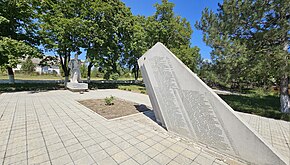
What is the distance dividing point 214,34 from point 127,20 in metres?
12.5

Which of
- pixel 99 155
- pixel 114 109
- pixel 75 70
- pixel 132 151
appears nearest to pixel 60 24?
pixel 75 70

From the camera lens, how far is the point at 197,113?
325cm

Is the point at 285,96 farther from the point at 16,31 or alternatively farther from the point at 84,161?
the point at 16,31

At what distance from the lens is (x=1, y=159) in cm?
265

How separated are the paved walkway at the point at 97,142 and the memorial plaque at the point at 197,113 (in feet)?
1.02

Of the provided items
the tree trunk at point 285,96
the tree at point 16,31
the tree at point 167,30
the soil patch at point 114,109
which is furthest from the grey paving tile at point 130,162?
the tree at point 167,30

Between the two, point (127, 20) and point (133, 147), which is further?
point (127, 20)

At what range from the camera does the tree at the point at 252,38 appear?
239 inches

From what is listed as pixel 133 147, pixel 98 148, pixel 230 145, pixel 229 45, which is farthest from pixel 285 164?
pixel 229 45

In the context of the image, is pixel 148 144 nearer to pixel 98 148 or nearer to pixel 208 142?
pixel 98 148

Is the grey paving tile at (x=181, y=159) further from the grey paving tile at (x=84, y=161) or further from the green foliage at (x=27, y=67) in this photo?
the green foliage at (x=27, y=67)

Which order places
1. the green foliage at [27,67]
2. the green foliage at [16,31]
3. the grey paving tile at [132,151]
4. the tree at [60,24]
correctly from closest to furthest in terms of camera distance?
the grey paving tile at [132,151] < the green foliage at [16,31] < the tree at [60,24] < the green foliage at [27,67]

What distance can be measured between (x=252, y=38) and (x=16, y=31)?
63.6ft

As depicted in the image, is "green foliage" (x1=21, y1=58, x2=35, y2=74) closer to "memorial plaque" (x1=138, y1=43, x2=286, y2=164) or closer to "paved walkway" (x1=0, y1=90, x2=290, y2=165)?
"paved walkway" (x1=0, y1=90, x2=290, y2=165)
